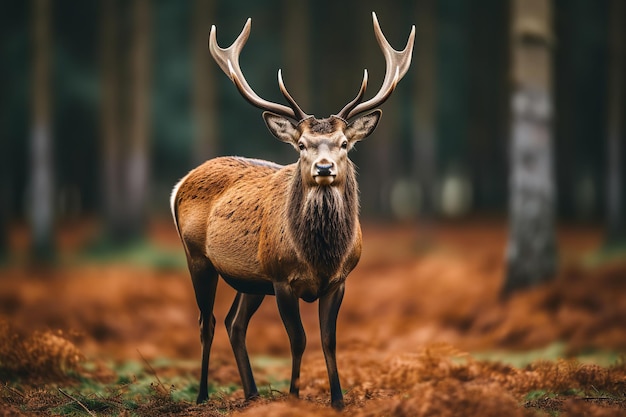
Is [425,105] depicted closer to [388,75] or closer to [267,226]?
[388,75]

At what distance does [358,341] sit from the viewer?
952 cm

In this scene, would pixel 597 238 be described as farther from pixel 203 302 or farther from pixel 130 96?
pixel 203 302

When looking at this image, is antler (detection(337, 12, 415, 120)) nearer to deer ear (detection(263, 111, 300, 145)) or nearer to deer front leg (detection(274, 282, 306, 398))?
deer ear (detection(263, 111, 300, 145))

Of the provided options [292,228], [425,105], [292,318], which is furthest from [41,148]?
[292,318]

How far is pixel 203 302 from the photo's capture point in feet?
25.3

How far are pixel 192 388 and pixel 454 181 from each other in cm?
4844

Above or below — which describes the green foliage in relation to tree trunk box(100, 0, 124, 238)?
below

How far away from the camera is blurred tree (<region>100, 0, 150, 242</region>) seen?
19750 millimetres

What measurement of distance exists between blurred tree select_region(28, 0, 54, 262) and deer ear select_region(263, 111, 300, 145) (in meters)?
11.9

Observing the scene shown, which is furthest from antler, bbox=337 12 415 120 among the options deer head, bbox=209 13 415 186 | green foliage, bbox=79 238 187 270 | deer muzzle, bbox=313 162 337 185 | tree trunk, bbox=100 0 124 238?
tree trunk, bbox=100 0 124 238

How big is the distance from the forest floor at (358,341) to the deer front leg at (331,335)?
0.16 metres

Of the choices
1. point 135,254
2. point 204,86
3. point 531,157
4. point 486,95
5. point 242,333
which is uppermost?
point 204,86

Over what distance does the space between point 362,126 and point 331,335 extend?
5.65 ft

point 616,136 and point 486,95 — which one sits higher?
point 486,95
